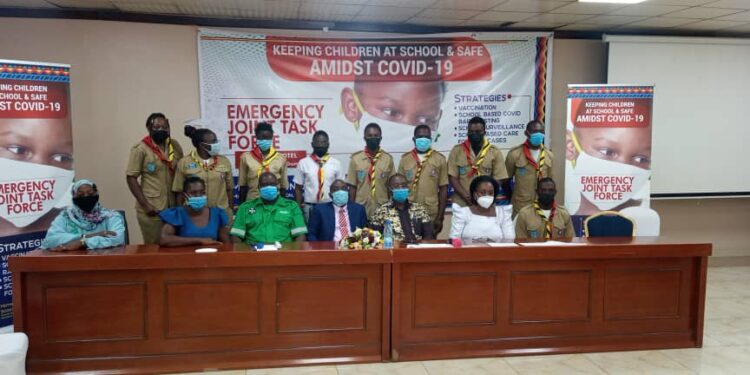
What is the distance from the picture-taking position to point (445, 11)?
17.3 ft

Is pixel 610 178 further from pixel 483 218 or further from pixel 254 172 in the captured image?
pixel 254 172

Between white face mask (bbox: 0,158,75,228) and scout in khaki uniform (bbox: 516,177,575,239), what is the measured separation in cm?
358

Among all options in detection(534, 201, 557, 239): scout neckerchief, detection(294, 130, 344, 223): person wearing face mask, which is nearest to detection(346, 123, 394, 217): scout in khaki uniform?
detection(294, 130, 344, 223): person wearing face mask

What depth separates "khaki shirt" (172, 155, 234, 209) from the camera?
183 inches

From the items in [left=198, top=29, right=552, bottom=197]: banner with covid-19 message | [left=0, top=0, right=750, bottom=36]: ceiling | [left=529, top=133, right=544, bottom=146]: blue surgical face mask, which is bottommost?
[left=529, top=133, right=544, bottom=146]: blue surgical face mask

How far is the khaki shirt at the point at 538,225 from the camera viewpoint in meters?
4.36

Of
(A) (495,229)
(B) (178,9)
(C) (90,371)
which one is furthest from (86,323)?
(B) (178,9)

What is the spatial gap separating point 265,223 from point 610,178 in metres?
3.57

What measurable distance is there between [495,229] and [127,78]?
383 centimetres

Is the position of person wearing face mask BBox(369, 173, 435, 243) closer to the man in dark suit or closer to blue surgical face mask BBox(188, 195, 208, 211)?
the man in dark suit

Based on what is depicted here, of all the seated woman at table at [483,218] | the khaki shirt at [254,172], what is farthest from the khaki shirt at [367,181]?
the seated woman at table at [483,218]

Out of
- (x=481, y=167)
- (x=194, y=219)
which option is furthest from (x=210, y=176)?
(x=481, y=167)

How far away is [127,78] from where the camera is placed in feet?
18.2

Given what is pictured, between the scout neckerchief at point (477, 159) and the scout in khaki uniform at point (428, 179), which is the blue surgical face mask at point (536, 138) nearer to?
the scout neckerchief at point (477, 159)
